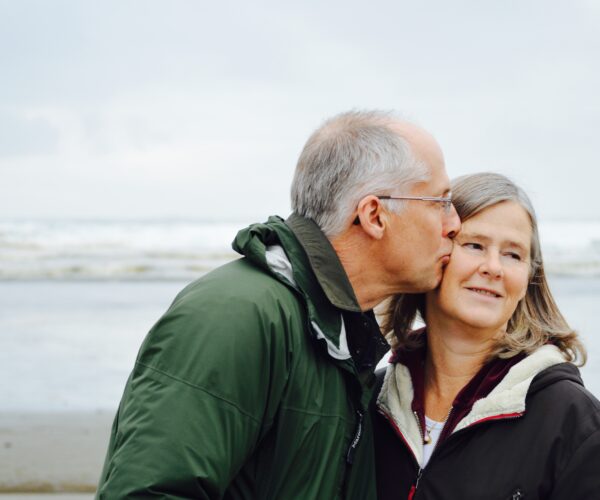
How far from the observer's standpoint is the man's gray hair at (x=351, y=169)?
270 centimetres

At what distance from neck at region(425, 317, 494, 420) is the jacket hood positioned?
665 mm

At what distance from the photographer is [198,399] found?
7.07ft

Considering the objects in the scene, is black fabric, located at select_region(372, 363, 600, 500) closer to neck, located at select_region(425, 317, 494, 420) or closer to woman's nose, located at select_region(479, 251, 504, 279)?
neck, located at select_region(425, 317, 494, 420)

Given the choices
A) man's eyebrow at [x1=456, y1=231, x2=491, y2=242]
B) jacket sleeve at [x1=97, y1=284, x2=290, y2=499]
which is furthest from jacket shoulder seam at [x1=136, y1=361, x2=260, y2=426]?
man's eyebrow at [x1=456, y1=231, x2=491, y2=242]

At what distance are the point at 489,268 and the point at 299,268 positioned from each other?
799 mm

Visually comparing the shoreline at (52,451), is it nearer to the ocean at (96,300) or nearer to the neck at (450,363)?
the ocean at (96,300)

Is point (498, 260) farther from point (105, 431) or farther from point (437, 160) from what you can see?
point (105, 431)

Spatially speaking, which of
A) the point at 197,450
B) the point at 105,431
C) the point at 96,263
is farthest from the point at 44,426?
Result: the point at 96,263

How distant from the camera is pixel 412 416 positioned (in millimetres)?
3008

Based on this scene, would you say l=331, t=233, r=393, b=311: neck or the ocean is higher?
l=331, t=233, r=393, b=311: neck

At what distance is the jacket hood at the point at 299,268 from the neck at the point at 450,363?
665 mm

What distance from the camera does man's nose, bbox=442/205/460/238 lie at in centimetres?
295

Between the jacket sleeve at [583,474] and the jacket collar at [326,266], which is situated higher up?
the jacket collar at [326,266]

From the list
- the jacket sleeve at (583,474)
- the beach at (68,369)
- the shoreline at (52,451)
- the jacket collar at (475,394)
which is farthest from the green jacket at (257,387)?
the beach at (68,369)
